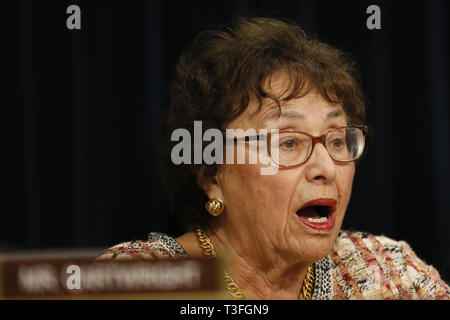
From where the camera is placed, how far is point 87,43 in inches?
70.3

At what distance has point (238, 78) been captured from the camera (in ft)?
4.67

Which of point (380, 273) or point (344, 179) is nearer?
point (344, 179)

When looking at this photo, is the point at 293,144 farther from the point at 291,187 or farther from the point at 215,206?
the point at 215,206

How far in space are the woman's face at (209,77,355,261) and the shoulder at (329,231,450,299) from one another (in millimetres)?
217

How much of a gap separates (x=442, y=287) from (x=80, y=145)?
1118 millimetres

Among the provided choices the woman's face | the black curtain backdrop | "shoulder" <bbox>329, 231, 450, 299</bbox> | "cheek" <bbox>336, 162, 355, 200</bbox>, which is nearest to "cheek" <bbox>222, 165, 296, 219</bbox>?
the woman's face

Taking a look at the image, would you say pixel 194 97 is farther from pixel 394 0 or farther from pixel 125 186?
pixel 394 0

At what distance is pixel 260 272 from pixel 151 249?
0.30 metres

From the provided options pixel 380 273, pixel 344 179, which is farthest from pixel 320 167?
pixel 380 273

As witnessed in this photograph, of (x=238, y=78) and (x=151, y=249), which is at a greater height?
(x=238, y=78)

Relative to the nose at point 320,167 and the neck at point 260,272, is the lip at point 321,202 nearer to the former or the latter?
the nose at point 320,167

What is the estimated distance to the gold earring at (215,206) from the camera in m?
1.48
